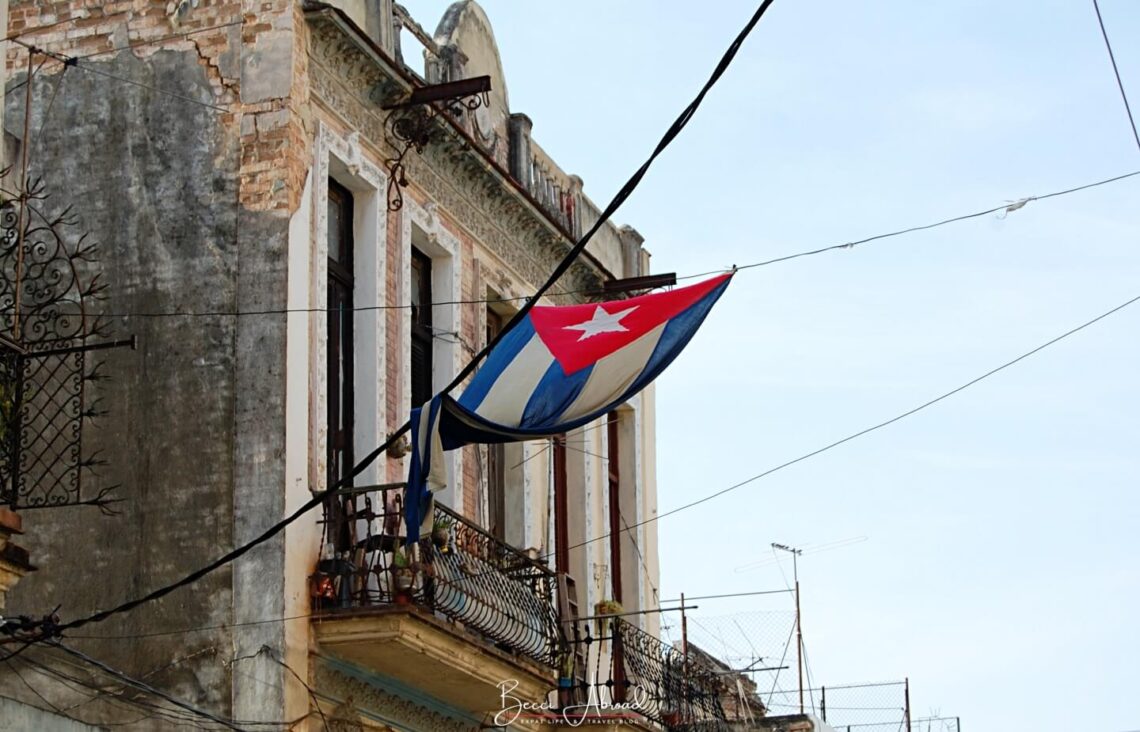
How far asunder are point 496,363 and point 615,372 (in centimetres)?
74

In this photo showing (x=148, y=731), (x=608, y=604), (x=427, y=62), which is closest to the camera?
(x=148, y=731)

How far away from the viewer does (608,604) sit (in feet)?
64.7

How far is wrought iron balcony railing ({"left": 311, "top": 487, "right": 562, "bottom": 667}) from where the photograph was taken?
1470 centimetres

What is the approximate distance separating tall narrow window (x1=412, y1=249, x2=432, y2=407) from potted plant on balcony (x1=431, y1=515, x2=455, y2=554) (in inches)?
75.7

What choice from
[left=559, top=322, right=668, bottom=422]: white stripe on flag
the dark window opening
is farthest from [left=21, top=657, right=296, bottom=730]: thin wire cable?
[left=559, top=322, right=668, bottom=422]: white stripe on flag

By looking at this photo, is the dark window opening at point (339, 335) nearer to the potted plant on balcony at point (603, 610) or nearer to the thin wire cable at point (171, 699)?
the thin wire cable at point (171, 699)

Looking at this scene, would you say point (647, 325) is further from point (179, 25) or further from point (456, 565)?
point (179, 25)

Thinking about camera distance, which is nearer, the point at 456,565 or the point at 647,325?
the point at 647,325

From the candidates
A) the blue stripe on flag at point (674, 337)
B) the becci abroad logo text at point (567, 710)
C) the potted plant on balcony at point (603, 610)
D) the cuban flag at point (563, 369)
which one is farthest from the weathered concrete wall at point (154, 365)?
the potted plant on balcony at point (603, 610)

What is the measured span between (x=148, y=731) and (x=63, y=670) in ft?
2.39

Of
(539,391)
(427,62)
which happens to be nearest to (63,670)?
(539,391)

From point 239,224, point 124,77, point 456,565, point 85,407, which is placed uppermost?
point 124,77

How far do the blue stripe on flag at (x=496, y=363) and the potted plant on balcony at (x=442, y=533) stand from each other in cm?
204

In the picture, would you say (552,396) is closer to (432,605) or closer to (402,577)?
(402,577)
